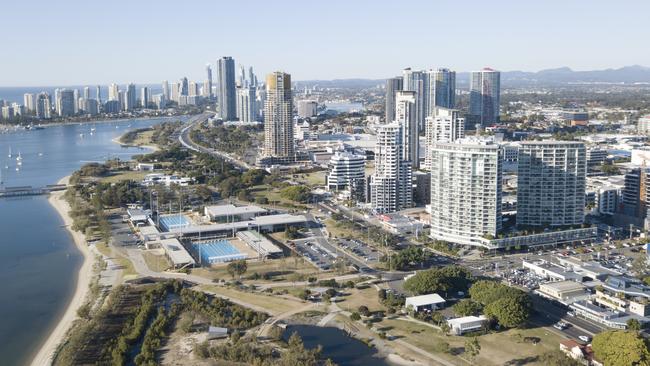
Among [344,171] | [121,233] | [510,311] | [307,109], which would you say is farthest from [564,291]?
[307,109]

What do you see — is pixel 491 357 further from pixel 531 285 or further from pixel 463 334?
pixel 531 285

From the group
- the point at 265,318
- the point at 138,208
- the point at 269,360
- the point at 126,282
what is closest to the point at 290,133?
the point at 138,208

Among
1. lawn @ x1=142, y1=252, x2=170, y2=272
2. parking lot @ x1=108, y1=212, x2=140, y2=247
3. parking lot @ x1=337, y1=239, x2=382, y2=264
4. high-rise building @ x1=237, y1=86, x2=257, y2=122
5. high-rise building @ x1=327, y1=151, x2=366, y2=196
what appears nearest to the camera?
lawn @ x1=142, y1=252, x2=170, y2=272

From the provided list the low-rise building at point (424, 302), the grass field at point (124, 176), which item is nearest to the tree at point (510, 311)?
the low-rise building at point (424, 302)

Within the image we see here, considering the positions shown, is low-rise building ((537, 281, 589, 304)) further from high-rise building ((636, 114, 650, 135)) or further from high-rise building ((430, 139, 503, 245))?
high-rise building ((636, 114, 650, 135))

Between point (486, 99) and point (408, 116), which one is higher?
point (486, 99)

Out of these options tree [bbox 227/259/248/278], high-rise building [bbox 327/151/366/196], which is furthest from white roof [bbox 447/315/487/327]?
high-rise building [bbox 327/151/366/196]

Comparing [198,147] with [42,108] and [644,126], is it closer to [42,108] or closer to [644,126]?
[42,108]
